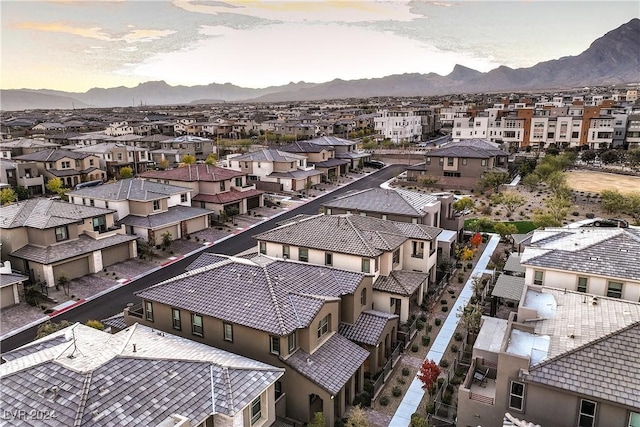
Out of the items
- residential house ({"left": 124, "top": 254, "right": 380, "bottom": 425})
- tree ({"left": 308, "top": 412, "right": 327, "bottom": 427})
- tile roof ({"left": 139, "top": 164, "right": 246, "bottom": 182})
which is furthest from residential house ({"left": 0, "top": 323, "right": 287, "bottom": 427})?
tile roof ({"left": 139, "top": 164, "right": 246, "bottom": 182})

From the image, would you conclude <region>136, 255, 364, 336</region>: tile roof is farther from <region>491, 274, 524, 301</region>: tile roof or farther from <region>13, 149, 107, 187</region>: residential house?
<region>13, 149, 107, 187</region>: residential house

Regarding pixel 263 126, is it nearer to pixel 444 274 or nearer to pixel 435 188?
pixel 435 188

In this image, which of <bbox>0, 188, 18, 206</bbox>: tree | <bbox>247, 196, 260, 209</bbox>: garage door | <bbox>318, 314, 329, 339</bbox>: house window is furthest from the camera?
<bbox>247, 196, 260, 209</bbox>: garage door

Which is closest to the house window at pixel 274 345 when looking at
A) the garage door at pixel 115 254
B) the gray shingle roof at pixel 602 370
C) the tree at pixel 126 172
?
the gray shingle roof at pixel 602 370

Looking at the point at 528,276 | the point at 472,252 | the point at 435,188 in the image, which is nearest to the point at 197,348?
the point at 528,276

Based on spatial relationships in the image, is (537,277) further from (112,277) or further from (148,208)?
(148,208)
